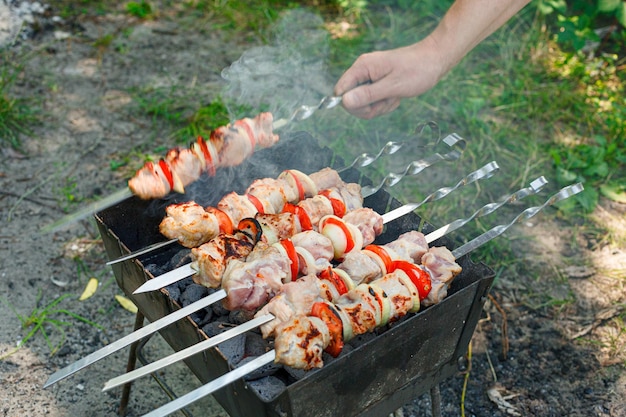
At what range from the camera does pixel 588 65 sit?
6.24 meters

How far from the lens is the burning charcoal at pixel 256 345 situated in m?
2.35

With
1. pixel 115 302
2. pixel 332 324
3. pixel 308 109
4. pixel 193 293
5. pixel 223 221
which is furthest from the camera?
pixel 115 302

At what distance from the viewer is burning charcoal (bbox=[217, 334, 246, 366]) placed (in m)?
2.31

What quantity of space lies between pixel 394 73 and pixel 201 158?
3.60 ft

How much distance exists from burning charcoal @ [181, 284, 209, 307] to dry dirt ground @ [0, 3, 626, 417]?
1.09 meters

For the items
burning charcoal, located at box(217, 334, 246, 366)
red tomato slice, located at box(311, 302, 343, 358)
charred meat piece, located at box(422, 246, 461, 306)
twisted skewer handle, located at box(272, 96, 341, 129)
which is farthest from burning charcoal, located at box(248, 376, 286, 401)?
twisted skewer handle, located at box(272, 96, 341, 129)

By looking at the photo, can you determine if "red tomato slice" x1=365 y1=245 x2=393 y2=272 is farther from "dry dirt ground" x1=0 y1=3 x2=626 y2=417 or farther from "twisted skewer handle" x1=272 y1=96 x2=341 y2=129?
"dry dirt ground" x1=0 y1=3 x2=626 y2=417

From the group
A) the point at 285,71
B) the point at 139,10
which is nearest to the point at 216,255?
the point at 285,71

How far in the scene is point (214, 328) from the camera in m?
2.43

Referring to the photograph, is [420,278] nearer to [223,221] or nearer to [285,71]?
[223,221]

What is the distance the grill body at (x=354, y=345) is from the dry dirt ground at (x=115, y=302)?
91cm

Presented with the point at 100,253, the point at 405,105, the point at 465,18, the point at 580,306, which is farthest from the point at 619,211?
the point at 100,253

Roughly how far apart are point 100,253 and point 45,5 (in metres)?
3.72

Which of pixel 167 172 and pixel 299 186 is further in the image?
pixel 299 186
